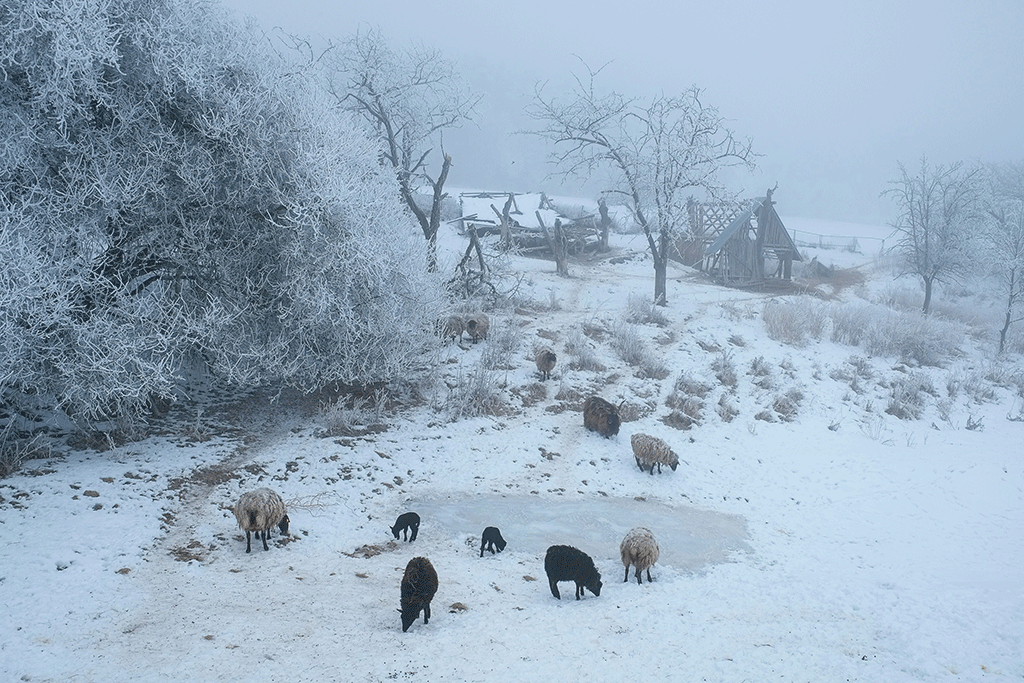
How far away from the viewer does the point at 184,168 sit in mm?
9719

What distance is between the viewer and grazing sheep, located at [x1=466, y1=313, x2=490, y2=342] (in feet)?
55.0

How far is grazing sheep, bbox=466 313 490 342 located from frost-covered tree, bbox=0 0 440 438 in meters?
4.86

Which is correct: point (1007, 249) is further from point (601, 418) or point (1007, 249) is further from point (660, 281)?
point (601, 418)

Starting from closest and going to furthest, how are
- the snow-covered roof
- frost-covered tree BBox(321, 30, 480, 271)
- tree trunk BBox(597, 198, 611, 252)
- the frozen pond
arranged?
the frozen pond < frost-covered tree BBox(321, 30, 480, 271) < the snow-covered roof < tree trunk BBox(597, 198, 611, 252)

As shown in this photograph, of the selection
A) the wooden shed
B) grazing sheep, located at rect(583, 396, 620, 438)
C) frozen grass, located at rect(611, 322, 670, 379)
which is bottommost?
grazing sheep, located at rect(583, 396, 620, 438)

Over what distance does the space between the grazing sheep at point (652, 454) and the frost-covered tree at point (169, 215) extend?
5.03m

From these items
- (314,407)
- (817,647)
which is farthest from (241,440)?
(817,647)

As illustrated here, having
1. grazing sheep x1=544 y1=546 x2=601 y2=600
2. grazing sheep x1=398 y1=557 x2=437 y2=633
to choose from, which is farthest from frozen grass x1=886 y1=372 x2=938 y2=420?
grazing sheep x1=398 y1=557 x2=437 y2=633

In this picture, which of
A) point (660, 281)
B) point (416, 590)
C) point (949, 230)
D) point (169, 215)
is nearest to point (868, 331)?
point (660, 281)

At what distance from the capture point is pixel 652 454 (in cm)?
1148

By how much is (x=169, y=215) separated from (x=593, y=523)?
858 cm

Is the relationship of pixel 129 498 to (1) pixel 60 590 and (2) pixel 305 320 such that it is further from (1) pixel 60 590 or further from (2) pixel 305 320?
(2) pixel 305 320

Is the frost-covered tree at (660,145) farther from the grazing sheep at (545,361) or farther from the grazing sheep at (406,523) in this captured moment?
the grazing sheep at (406,523)

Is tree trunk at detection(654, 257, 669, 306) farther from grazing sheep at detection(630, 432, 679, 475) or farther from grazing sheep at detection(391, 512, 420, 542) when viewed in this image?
grazing sheep at detection(391, 512, 420, 542)
